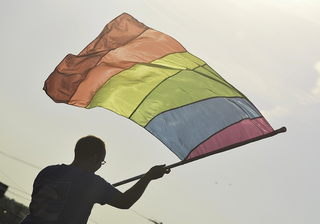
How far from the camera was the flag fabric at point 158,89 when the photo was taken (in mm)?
4715

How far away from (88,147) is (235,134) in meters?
2.31

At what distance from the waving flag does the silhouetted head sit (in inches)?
70.6

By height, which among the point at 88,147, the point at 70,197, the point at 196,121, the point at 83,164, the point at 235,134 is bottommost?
the point at 70,197

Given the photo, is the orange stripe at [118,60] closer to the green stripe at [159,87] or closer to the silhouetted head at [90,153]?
the green stripe at [159,87]

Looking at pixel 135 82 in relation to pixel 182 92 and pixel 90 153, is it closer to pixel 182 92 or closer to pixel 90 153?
pixel 182 92

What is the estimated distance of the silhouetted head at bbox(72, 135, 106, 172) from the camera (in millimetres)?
2902

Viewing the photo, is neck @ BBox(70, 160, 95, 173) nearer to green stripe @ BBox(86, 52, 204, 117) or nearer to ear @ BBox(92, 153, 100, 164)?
ear @ BBox(92, 153, 100, 164)

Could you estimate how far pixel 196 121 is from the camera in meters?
4.86

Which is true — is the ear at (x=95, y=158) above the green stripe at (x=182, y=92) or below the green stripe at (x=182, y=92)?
below

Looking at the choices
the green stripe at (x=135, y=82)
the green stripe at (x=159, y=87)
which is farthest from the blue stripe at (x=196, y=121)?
the green stripe at (x=135, y=82)

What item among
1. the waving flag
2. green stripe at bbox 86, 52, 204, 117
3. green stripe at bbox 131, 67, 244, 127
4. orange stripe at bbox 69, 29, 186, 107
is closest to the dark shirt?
the waving flag

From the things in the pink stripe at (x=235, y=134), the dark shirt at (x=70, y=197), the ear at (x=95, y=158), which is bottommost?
the dark shirt at (x=70, y=197)

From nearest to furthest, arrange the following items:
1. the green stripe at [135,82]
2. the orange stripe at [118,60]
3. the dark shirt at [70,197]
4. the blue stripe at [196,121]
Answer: the dark shirt at [70,197]
the blue stripe at [196,121]
the green stripe at [135,82]
the orange stripe at [118,60]

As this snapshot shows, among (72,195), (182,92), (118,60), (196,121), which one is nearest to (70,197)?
(72,195)
